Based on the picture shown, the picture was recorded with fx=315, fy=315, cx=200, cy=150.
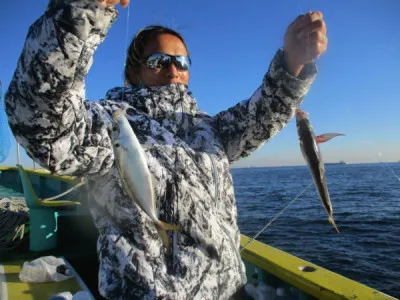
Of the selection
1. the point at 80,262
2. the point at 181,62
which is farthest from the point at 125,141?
the point at 80,262

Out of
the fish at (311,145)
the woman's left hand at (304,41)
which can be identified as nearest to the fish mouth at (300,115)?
the fish at (311,145)

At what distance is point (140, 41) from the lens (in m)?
2.58

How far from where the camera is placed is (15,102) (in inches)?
55.5

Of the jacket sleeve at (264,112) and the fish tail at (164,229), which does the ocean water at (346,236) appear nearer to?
the jacket sleeve at (264,112)

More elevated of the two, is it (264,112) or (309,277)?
(264,112)

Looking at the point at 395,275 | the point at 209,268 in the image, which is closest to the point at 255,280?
the point at 209,268

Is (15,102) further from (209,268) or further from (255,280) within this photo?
(255,280)

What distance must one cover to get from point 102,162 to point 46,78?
0.60m

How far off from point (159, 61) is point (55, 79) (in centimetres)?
118

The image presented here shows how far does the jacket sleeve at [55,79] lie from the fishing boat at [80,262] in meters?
1.83

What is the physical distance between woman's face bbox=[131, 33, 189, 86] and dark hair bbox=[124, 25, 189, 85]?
0.11ft

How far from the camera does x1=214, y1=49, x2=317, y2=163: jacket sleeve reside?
2361mm

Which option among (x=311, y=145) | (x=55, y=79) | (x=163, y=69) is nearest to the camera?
(x=55, y=79)

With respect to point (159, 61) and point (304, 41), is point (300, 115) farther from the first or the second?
point (159, 61)
